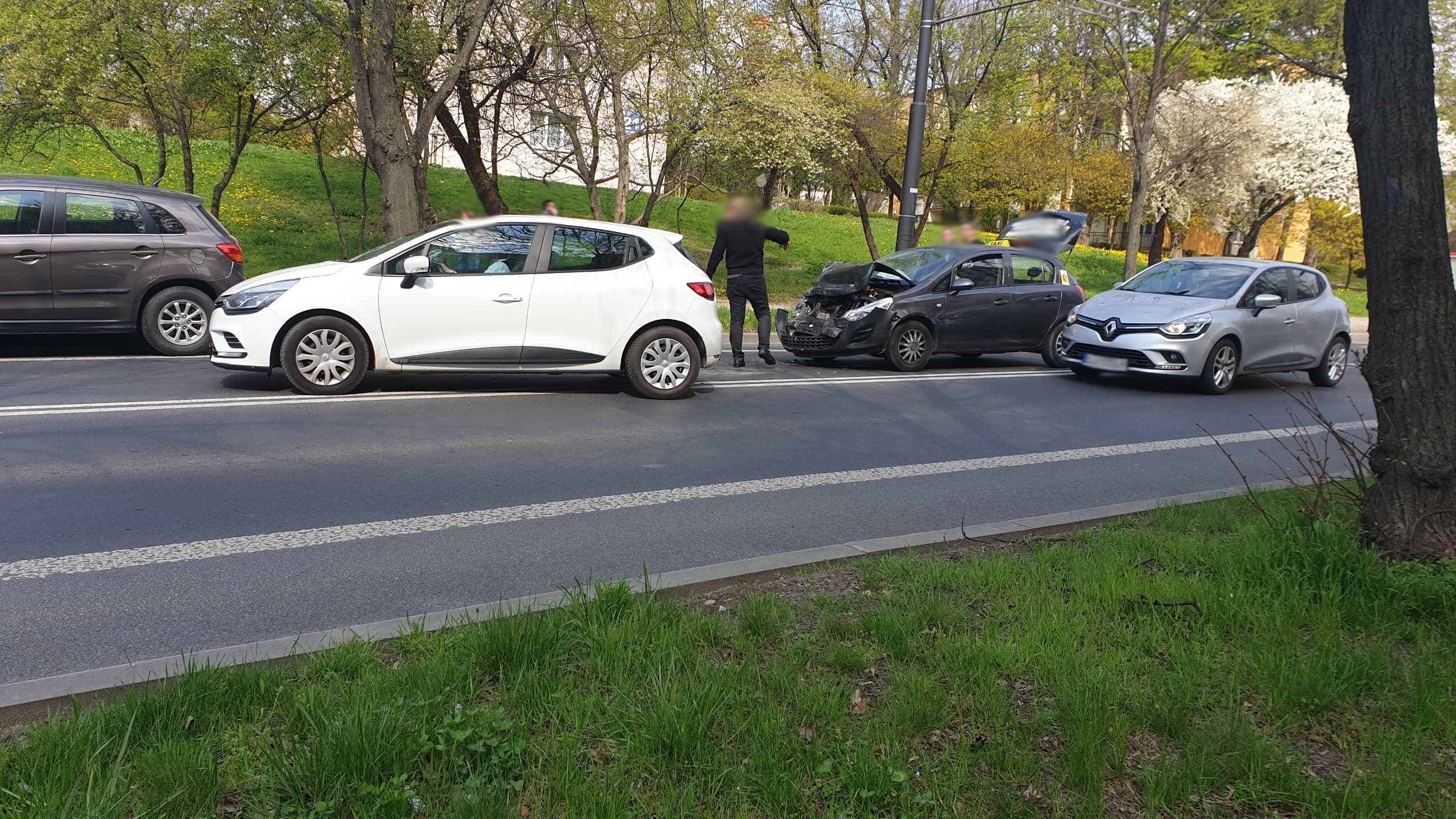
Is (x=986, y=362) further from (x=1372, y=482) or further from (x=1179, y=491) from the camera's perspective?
(x=1372, y=482)

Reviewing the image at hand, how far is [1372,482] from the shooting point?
4.63m

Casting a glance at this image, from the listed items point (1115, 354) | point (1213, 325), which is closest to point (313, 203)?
point (1115, 354)

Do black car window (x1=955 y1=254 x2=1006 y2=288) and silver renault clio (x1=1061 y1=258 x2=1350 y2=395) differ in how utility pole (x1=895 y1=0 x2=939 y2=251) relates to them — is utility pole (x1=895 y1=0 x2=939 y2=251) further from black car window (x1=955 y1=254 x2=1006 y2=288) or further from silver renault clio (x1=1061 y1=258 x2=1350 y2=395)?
silver renault clio (x1=1061 y1=258 x2=1350 y2=395)

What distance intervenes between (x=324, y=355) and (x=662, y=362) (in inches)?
123

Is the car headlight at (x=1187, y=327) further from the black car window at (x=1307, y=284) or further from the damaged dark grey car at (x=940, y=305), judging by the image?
the black car window at (x=1307, y=284)

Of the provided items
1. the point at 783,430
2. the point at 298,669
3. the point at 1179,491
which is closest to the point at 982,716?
the point at 298,669

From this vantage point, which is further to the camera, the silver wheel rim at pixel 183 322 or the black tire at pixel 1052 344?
the black tire at pixel 1052 344

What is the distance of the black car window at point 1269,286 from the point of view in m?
12.0

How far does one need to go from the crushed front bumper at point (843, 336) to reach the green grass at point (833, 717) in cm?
841

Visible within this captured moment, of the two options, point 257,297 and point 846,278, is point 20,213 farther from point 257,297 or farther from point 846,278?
point 846,278

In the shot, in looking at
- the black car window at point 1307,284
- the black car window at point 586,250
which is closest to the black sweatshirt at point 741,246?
the black car window at point 586,250

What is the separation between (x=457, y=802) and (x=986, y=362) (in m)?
12.9

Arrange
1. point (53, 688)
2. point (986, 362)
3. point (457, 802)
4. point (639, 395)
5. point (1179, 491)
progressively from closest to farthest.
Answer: point (457, 802), point (53, 688), point (1179, 491), point (639, 395), point (986, 362)

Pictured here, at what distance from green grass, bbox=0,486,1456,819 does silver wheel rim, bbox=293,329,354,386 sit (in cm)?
581
